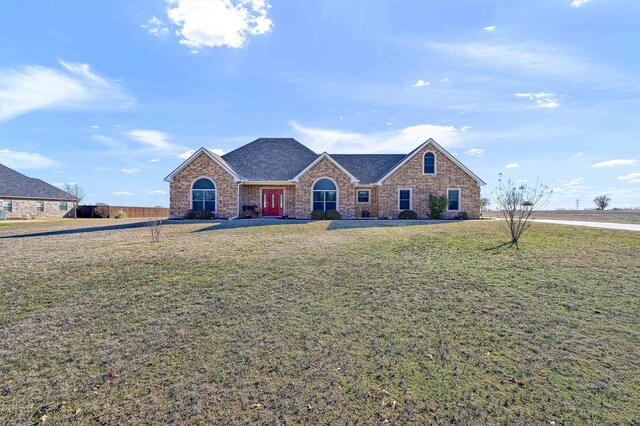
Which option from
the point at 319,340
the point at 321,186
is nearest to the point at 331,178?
the point at 321,186

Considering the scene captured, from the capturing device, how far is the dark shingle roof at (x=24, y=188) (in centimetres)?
3884

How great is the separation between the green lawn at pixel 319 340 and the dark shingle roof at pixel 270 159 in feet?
59.8

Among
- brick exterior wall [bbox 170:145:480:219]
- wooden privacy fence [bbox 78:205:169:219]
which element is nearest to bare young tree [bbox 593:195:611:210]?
brick exterior wall [bbox 170:145:480:219]

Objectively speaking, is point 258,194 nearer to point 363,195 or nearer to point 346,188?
point 346,188

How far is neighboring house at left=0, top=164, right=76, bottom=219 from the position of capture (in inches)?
1500

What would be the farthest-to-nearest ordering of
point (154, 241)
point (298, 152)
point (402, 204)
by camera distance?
point (298, 152), point (402, 204), point (154, 241)

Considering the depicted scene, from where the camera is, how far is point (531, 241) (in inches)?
501

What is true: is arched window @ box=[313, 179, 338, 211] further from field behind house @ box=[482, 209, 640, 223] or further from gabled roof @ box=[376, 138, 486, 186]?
field behind house @ box=[482, 209, 640, 223]

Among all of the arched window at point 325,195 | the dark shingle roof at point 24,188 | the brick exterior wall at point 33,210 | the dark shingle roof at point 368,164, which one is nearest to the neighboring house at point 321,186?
the arched window at point 325,195

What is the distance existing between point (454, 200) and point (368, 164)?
8.09 metres

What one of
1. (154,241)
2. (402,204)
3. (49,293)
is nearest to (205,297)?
(49,293)

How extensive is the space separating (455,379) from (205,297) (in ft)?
16.0

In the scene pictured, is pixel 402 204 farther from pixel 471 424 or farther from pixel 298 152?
pixel 471 424

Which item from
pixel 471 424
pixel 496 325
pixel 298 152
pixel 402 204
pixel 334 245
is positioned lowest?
pixel 471 424
